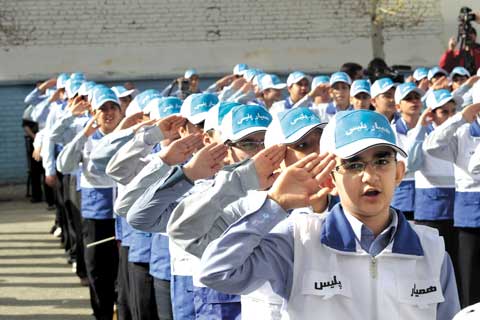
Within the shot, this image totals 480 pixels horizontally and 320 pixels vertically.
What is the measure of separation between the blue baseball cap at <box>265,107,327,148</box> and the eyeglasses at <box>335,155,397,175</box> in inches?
33.2

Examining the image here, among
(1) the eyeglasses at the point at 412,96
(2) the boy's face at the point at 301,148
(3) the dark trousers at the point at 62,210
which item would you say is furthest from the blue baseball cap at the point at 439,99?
(3) the dark trousers at the point at 62,210

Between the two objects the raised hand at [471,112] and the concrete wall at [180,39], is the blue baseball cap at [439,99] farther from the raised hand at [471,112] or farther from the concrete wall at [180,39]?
the concrete wall at [180,39]

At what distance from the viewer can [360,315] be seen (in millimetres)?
3561

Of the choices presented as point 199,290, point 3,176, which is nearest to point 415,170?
point 199,290

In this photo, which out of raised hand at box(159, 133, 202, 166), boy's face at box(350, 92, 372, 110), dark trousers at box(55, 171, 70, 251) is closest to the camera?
raised hand at box(159, 133, 202, 166)

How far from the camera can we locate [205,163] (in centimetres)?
488

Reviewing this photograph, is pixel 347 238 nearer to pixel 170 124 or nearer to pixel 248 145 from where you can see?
pixel 248 145

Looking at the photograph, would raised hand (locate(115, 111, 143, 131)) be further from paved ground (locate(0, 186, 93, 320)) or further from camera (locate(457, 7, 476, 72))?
camera (locate(457, 7, 476, 72))

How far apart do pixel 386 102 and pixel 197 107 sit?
3.96 metres

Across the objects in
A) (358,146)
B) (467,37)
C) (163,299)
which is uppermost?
(358,146)

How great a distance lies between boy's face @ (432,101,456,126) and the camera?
Answer: 29.8ft

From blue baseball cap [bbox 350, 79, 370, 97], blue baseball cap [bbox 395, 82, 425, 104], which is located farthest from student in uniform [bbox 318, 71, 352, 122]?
blue baseball cap [bbox 395, 82, 425, 104]

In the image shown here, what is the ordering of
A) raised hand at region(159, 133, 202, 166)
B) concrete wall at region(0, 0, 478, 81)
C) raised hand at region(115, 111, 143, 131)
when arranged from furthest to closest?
concrete wall at region(0, 0, 478, 81) → raised hand at region(115, 111, 143, 131) → raised hand at region(159, 133, 202, 166)

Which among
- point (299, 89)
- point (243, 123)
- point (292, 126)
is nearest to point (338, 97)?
point (299, 89)
